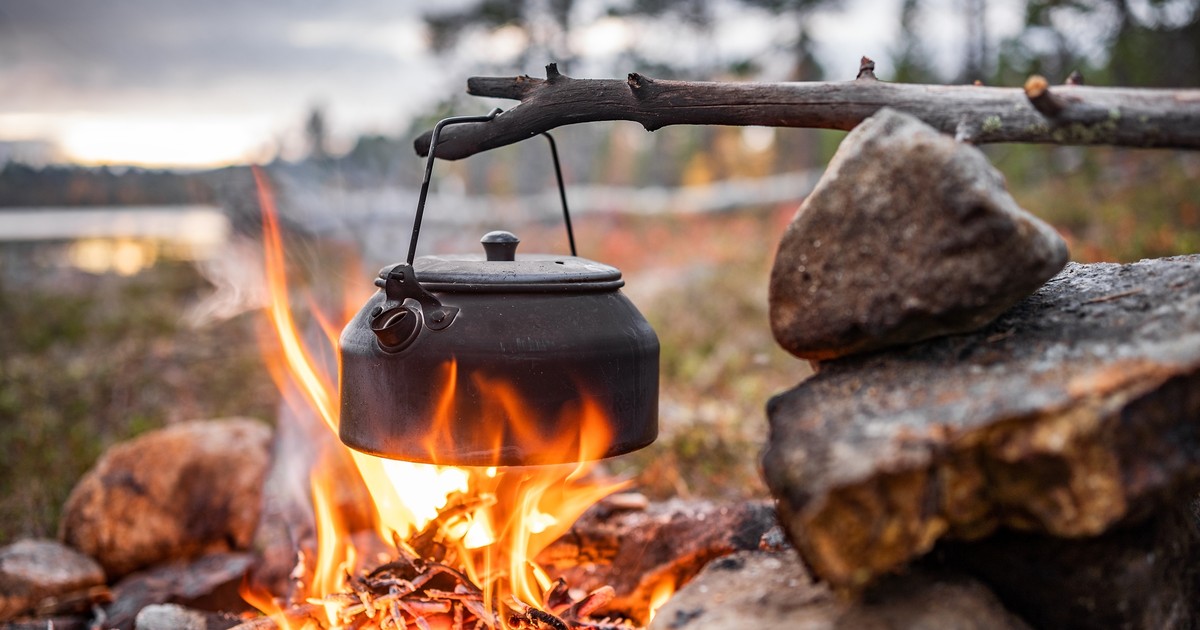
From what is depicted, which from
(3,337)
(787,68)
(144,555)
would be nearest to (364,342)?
(144,555)

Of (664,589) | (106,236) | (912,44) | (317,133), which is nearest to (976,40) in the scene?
(912,44)

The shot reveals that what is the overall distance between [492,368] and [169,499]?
2930 mm

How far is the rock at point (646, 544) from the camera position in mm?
3264

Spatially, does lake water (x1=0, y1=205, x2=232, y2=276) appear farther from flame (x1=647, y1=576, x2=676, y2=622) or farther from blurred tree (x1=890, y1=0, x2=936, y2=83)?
blurred tree (x1=890, y1=0, x2=936, y2=83)

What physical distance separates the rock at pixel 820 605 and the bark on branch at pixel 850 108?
3.60 feet

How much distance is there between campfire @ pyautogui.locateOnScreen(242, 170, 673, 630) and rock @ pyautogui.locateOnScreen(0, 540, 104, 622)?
92 centimetres

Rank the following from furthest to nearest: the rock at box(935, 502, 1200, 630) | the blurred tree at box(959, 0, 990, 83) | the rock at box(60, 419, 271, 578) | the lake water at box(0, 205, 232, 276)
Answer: the blurred tree at box(959, 0, 990, 83)
the lake water at box(0, 205, 232, 276)
the rock at box(60, 419, 271, 578)
the rock at box(935, 502, 1200, 630)

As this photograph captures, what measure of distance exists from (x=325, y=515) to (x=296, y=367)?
24.3 inches

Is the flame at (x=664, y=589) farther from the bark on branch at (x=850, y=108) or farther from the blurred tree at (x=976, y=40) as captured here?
the blurred tree at (x=976, y=40)

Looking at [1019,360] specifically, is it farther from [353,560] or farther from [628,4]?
[628,4]

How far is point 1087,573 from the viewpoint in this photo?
202cm

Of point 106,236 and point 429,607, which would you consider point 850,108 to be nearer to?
point 429,607

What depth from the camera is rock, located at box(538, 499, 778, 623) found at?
3264 millimetres

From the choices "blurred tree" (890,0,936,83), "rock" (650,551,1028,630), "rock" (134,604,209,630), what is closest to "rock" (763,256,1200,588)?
"rock" (650,551,1028,630)
